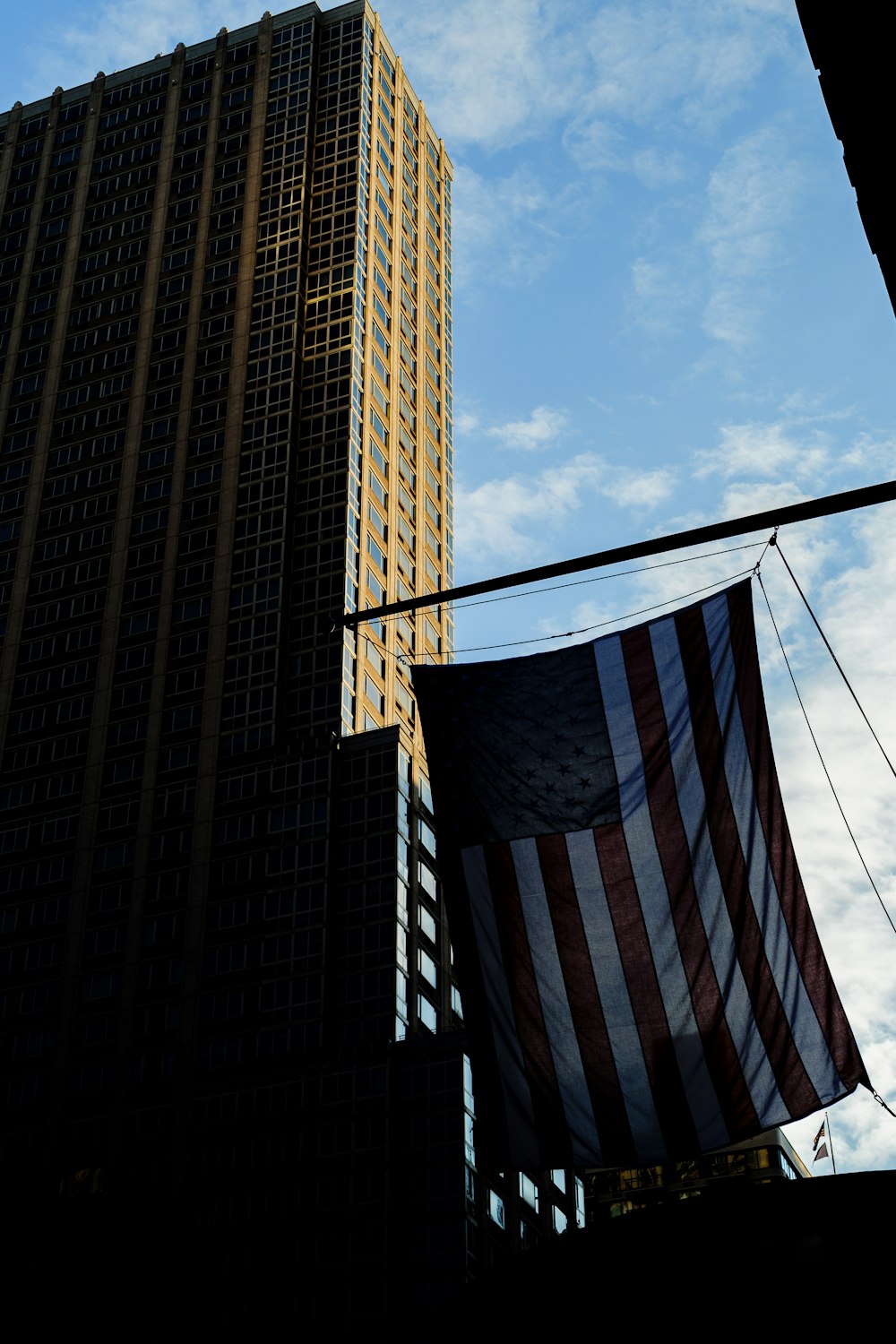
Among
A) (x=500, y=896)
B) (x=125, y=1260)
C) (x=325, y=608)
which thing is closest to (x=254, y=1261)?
(x=125, y=1260)

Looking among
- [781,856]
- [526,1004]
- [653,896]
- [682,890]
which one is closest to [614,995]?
[526,1004]

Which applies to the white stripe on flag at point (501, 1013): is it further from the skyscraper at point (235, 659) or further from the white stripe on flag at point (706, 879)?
the skyscraper at point (235, 659)

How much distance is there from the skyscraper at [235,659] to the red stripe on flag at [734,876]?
48.3 metres

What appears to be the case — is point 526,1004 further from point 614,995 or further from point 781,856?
point 781,856

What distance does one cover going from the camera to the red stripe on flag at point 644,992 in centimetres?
2139

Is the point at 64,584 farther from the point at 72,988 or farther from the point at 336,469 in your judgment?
the point at 72,988

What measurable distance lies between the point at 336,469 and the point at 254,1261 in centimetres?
5141

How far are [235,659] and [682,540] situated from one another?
7838 centimetres

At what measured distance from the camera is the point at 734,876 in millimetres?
23109

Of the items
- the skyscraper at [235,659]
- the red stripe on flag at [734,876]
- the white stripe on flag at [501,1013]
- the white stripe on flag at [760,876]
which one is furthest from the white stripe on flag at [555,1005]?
the skyscraper at [235,659]

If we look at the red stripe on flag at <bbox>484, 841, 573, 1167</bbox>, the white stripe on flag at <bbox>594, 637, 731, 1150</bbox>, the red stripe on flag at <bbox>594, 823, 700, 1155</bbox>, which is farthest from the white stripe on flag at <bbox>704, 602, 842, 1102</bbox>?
the red stripe on flag at <bbox>484, 841, 573, 1167</bbox>

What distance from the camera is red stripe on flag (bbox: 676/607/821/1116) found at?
2167 cm

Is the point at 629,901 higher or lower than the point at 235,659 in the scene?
lower

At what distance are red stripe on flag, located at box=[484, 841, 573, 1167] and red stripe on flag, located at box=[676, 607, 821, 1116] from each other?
2.97m
